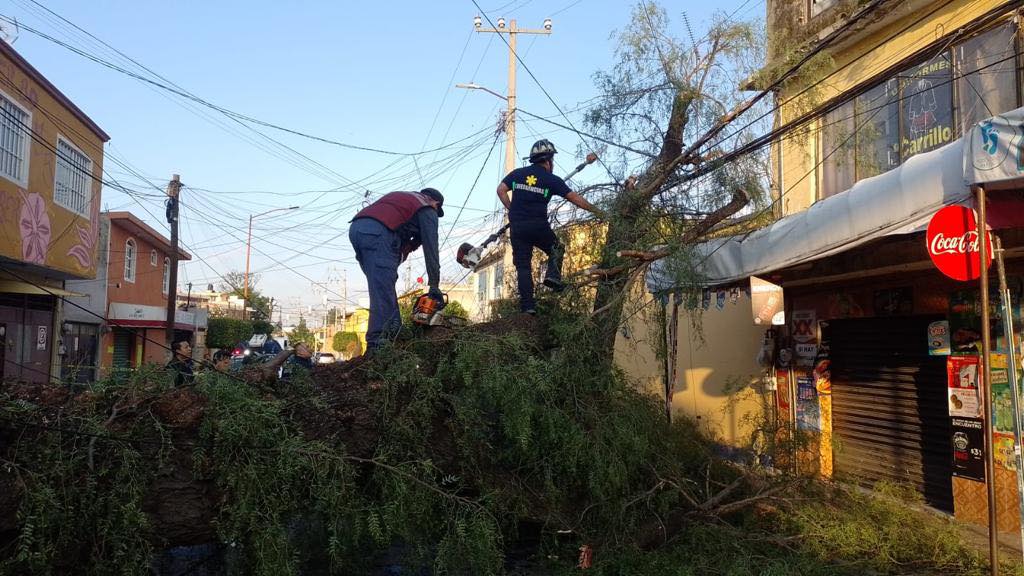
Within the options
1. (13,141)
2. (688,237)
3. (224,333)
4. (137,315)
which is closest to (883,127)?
(688,237)

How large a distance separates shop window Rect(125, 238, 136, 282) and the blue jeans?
21474 mm

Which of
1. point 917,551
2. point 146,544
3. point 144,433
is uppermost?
point 144,433

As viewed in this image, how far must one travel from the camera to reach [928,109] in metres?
8.72

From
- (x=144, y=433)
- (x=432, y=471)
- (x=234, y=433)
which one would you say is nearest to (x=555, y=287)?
(x=432, y=471)

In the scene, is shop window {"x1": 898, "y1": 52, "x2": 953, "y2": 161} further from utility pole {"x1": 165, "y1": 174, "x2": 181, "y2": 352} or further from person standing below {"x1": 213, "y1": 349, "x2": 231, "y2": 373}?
utility pole {"x1": 165, "y1": 174, "x2": 181, "y2": 352}

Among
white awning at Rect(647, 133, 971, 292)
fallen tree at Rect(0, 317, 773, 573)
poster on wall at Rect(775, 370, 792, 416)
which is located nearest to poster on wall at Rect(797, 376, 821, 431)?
poster on wall at Rect(775, 370, 792, 416)

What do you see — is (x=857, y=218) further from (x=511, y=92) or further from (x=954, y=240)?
(x=511, y=92)

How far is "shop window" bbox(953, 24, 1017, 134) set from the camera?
25.4 feet

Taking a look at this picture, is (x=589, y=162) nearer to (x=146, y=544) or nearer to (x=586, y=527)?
(x=586, y=527)

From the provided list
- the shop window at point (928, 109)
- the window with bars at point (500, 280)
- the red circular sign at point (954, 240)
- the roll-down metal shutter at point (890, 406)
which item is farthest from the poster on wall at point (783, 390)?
the red circular sign at point (954, 240)

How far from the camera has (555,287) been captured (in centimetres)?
582

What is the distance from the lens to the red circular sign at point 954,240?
443 cm

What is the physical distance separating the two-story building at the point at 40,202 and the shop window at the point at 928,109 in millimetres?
13027

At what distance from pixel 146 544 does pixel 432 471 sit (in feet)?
5.37
